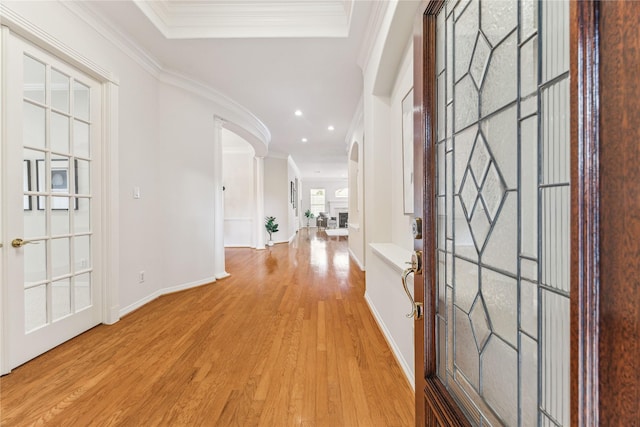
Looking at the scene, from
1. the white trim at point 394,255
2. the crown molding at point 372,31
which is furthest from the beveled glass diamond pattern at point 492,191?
the crown molding at point 372,31

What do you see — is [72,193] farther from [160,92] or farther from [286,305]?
[286,305]

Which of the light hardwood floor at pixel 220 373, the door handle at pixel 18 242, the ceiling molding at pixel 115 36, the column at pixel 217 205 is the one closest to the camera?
the light hardwood floor at pixel 220 373

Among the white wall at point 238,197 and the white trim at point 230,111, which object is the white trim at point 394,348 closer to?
the white trim at point 230,111

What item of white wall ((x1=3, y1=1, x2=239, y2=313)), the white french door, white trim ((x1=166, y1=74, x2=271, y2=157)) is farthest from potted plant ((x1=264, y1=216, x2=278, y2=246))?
the white french door

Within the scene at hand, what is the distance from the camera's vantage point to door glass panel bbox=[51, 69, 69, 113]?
2.05 meters

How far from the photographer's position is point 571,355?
38cm

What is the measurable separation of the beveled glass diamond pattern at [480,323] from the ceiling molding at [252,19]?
9.07ft

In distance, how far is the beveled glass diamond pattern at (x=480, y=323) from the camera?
0.63 meters

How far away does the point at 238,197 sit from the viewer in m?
7.11

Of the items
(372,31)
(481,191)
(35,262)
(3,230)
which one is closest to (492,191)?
(481,191)

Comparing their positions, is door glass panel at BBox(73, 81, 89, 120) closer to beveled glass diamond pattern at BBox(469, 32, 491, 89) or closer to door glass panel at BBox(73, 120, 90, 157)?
door glass panel at BBox(73, 120, 90, 157)

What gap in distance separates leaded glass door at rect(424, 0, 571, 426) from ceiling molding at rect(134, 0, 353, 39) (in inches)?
86.7

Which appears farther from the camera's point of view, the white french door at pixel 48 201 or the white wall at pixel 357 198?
the white wall at pixel 357 198

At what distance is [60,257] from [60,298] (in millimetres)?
315
